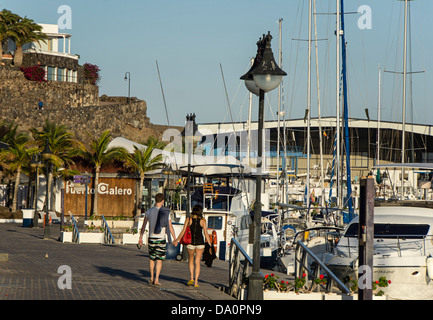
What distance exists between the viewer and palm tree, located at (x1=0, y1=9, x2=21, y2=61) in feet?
243

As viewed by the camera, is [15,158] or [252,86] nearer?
[252,86]

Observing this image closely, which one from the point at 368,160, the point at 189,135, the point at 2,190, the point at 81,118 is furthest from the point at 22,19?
the point at 189,135

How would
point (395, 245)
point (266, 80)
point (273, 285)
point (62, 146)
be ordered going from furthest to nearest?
point (62, 146) → point (395, 245) → point (273, 285) → point (266, 80)

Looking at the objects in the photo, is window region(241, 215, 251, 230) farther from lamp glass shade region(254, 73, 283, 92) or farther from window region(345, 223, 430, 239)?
lamp glass shade region(254, 73, 283, 92)

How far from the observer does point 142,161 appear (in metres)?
52.6

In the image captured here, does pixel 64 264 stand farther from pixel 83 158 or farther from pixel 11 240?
pixel 83 158

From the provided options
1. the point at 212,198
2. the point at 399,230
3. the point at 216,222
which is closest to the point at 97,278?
the point at 399,230

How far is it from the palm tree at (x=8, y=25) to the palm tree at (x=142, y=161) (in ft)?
95.0

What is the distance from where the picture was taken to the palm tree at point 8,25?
243ft

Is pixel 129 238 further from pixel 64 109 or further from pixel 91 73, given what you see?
pixel 91 73

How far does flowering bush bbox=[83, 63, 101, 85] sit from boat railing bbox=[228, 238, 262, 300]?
252 feet

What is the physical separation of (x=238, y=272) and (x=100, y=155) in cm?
3979

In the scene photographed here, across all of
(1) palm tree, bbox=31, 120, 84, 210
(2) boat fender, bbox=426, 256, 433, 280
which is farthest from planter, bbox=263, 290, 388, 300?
(1) palm tree, bbox=31, 120, 84, 210

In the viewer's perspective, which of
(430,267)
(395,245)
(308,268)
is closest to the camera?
(308,268)
